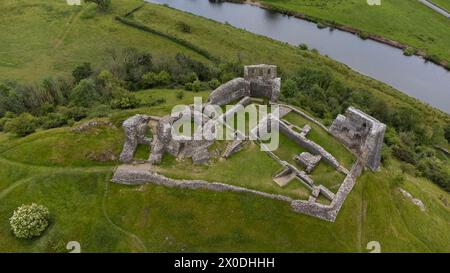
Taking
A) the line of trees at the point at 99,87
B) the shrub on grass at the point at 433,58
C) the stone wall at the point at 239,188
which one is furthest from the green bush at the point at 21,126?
the shrub on grass at the point at 433,58

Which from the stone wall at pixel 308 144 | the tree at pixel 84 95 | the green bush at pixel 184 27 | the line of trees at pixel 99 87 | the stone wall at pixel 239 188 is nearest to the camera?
the stone wall at pixel 239 188

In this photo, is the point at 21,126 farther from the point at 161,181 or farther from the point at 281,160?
the point at 281,160

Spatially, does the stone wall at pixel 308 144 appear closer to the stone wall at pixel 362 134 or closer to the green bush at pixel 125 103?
the stone wall at pixel 362 134

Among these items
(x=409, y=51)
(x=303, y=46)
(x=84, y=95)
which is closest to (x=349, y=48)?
(x=303, y=46)

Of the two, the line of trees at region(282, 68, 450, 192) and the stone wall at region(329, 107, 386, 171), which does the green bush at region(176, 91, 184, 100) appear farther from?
the stone wall at region(329, 107, 386, 171)

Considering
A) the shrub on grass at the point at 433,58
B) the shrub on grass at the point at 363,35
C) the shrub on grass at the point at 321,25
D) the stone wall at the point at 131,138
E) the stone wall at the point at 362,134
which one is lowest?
the shrub on grass at the point at 433,58

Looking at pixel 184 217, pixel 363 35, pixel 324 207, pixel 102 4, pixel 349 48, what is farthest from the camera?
pixel 363 35
